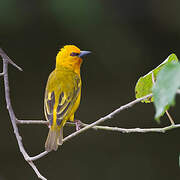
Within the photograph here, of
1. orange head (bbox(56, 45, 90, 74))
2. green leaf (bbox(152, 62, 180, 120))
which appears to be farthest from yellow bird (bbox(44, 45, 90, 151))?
green leaf (bbox(152, 62, 180, 120))

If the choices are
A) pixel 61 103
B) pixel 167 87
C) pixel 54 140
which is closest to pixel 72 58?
pixel 61 103

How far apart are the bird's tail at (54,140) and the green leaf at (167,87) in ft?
5.91

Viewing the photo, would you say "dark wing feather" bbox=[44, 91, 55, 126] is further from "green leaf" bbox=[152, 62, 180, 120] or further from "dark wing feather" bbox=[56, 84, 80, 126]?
"green leaf" bbox=[152, 62, 180, 120]

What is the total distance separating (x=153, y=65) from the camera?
5.84 m

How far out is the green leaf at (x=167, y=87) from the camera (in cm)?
103

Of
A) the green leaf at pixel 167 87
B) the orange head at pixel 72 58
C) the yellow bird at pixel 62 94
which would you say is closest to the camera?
the green leaf at pixel 167 87

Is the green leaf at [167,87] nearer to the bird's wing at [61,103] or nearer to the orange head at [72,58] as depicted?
the bird's wing at [61,103]

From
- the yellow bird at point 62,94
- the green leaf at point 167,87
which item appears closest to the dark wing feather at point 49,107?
the yellow bird at point 62,94

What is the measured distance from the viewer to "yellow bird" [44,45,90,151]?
3.15 m

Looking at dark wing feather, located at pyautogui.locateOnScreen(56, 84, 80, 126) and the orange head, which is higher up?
the orange head

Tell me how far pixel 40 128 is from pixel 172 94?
5.02m

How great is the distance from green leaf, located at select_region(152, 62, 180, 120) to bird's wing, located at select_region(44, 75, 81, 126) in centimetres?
211

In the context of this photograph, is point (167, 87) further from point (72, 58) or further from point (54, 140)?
point (72, 58)

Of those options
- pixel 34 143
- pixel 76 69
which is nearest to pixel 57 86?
pixel 76 69
